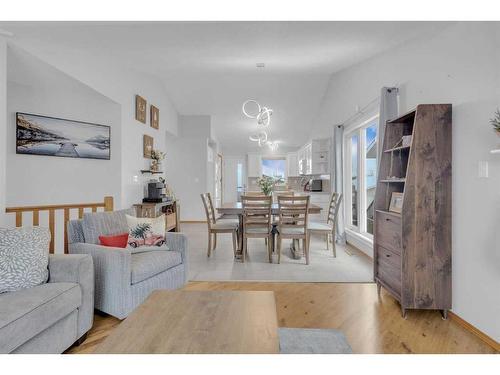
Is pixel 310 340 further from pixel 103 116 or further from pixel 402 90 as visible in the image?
pixel 103 116

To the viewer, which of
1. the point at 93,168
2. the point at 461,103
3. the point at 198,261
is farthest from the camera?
the point at 93,168

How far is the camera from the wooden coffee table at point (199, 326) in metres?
1.21

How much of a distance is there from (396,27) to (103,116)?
3.93m

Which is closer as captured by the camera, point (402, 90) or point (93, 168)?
point (402, 90)

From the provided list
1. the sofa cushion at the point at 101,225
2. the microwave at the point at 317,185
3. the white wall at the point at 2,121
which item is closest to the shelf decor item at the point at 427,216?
the sofa cushion at the point at 101,225

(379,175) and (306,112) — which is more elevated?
(306,112)

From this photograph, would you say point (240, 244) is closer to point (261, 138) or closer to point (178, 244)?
point (178, 244)

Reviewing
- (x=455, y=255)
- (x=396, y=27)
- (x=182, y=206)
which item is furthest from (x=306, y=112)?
(x=455, y=255)

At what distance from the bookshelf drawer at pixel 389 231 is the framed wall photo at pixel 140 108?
4.07 metres

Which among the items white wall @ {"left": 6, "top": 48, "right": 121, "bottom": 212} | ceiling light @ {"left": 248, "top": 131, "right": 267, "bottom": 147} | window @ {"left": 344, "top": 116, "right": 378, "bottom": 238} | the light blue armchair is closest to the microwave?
window @ {"left": 344, "top": 116, "right": 378, "bottom": 238}

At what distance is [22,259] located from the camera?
180 centimetres

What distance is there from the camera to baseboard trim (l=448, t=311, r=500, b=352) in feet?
6.10

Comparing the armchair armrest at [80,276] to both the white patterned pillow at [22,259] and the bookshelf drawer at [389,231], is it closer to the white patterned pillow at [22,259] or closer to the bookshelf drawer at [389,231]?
the white patterned pillow at [22,259]

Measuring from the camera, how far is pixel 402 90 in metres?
3.07
